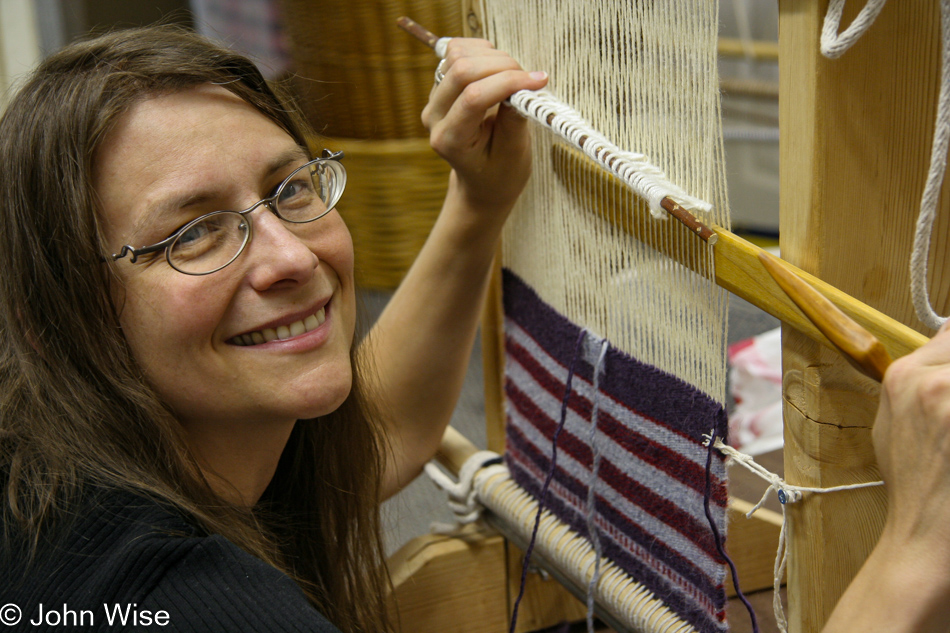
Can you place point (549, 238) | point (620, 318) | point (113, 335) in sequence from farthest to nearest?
point (549, 238) → point (620, 318) → point (113, 335)

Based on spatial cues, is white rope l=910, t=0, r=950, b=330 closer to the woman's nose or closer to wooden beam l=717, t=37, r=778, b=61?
the woman's nose

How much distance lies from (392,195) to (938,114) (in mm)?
1666

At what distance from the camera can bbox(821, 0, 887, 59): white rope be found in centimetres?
54

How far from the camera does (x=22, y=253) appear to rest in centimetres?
76

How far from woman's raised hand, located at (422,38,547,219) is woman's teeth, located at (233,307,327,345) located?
0.80 feet

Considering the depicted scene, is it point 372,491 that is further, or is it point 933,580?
point 372,491

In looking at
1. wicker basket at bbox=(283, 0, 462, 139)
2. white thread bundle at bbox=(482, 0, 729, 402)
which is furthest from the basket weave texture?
white thread bundle at bbox=(482, 0, 729, 402)

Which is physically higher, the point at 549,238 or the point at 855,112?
the point at 855,112

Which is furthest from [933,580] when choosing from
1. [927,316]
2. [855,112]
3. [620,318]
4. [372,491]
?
[372,491]

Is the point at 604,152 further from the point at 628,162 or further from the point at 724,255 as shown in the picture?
the point at 724,255

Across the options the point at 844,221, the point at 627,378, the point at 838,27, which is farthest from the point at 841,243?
the point at 627,378

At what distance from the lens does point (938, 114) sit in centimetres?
55

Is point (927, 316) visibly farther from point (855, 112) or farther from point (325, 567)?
point (325, 567)

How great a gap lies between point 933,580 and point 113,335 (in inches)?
24.0
